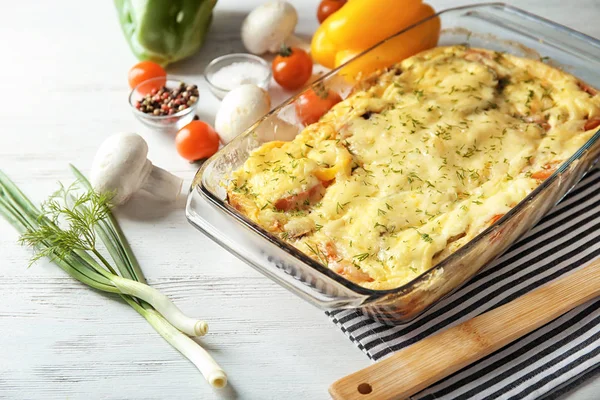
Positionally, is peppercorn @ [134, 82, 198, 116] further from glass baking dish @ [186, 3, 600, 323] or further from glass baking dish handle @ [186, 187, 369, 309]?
glass baking dish handle @ [186, 187, 369, 309]

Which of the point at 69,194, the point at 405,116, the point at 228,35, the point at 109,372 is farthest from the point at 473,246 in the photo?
the point at 228,35

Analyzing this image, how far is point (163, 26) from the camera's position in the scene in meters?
3.67

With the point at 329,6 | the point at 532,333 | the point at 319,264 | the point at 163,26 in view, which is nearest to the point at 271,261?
the point at 319,264

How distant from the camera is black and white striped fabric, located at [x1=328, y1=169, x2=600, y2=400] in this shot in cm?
220

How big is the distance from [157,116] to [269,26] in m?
0.88

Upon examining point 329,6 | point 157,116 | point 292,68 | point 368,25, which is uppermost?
point 368,25

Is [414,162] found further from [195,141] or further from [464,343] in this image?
[195,141]

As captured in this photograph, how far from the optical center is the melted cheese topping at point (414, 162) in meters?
2.40

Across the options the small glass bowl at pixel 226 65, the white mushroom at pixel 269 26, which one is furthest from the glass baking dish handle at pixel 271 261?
the white mushroom at pixel 269 26

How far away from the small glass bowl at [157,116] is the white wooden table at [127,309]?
0.26ft

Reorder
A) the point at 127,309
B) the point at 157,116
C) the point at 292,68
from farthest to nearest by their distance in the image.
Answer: the point at 292,68 → the point at 157,116 → the point at 127,309

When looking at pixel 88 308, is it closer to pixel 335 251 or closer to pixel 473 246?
pixel 335 251

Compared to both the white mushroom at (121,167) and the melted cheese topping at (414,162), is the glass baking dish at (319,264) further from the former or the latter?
the white mushroom at (121,167)

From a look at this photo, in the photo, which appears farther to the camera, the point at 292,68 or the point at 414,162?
the point at 292,68
